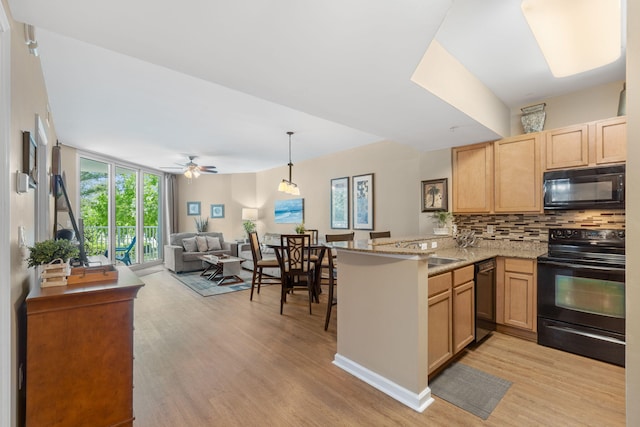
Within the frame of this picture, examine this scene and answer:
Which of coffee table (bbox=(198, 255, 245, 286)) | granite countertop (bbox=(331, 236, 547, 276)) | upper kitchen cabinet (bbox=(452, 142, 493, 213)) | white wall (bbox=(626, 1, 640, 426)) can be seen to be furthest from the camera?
coffee table (bbox=(198, 255, 245, 286))

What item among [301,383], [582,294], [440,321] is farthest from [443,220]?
[301,383]

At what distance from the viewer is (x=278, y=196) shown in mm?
7512

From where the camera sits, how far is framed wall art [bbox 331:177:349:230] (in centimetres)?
557

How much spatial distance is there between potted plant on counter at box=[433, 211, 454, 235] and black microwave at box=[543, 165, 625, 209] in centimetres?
102

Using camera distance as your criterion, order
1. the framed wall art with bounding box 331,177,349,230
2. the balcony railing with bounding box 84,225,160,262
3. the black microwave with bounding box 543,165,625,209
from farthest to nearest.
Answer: the balcony railing with bounding box 84,225,160,262 → the framed wall art with bounding box 331,177,349,230 → the black microwave with bounding box 543,165,625,209

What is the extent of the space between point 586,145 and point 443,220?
156 centimetres

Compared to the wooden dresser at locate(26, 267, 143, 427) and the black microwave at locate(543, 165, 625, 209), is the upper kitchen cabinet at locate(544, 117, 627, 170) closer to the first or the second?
the black microwave at locate(543, 165, 625, 209)

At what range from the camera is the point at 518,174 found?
10.5 ft

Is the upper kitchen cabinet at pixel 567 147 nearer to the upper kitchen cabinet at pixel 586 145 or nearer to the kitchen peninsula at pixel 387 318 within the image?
the upper kitchen cabinet at pixel 586 145

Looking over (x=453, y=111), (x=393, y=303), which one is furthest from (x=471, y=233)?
(x=393, y=303)

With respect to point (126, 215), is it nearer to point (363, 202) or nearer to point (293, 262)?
point (293, 262)

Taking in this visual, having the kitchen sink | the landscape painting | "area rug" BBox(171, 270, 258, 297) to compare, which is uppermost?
the landscape painting

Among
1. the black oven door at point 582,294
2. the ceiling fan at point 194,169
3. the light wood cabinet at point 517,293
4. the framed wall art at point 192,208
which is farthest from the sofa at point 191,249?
the black oven door at point 582,294

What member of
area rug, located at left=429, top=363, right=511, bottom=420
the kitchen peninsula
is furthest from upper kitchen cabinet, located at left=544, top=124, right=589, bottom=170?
area rug, located at left=429, top=363, right=511, bottom=420
